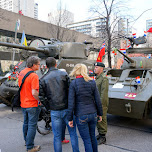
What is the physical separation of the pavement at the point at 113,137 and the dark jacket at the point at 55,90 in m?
1.26

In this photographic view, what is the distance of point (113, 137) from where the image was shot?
4.82 metres

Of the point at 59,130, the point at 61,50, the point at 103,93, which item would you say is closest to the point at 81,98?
the point at 59,130

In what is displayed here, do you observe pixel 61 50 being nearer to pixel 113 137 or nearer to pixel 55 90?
pixel 113 137

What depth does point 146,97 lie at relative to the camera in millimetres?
4844

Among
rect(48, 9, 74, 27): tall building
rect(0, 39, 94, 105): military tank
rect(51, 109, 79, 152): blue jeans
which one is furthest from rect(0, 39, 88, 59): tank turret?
rect(48, 9, 74, 27): tall building

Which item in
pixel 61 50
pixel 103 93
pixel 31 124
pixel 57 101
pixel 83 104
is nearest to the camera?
pixel 83 104

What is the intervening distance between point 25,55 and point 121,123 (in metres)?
5.69

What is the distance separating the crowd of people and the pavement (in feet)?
1.85

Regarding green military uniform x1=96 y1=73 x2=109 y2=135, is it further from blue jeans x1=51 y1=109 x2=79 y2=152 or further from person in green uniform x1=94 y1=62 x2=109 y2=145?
blue jeans x1=51 y1=109 x2=79 y2=152

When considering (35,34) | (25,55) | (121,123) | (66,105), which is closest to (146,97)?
(121,123)

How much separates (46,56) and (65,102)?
544 cm

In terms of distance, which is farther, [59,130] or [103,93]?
[103,93]

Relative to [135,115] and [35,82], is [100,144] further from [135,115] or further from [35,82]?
[35,82]

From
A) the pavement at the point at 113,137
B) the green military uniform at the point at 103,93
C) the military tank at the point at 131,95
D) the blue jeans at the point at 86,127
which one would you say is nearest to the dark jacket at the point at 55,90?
the blue jeans at the point at 86,127
